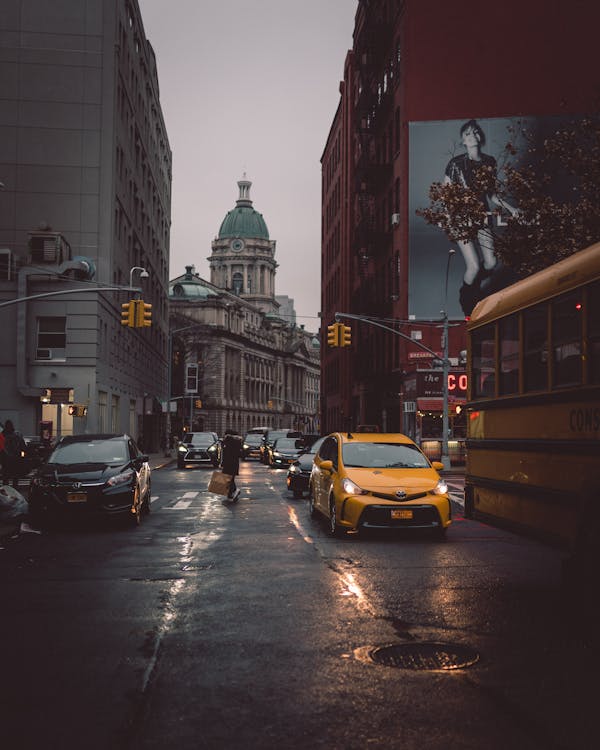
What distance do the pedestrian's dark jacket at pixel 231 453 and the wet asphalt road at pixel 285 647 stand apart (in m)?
7.76

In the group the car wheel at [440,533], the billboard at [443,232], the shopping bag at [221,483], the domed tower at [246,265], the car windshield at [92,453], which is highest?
the domed tower at [246,265]

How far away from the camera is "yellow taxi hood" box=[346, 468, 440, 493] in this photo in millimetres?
14250

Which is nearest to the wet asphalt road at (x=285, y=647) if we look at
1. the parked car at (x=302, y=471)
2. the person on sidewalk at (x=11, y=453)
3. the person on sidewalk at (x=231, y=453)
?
the person on sidewalk at (x=231, y=453)

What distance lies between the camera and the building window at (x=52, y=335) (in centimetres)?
4006

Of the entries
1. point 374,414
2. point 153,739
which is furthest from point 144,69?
point 153,739

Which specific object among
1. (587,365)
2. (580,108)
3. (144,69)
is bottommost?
(587,365)

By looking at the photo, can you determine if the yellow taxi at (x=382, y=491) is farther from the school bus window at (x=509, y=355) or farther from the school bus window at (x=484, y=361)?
the school bus window at (x=509, y=355)

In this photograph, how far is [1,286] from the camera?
39.4 meters

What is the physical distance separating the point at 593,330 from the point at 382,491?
703cm

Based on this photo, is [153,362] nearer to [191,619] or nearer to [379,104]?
[379,104]

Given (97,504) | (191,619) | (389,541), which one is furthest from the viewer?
(97,504)

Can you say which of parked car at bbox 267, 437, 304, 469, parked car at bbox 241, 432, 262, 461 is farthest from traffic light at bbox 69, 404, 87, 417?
parked car at bbox 241, 432, 262, 461

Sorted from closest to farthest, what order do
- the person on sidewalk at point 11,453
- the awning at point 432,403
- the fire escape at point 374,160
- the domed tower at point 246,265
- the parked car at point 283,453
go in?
the person on sidewalk at point 11,453
the parked car at point 283,453
the awning at point 432,403
the fire escape at point 374,160
the domed tower at point 246,265

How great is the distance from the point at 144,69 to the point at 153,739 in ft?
193
